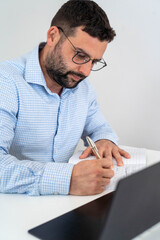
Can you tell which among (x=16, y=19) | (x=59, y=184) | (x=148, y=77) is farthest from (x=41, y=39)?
(x=59, y=184)

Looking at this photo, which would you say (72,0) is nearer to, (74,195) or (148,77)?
(74,195)

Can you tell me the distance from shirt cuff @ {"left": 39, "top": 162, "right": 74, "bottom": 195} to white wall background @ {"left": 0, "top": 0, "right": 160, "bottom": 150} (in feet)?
5.91

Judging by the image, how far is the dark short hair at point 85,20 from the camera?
1.37 metres

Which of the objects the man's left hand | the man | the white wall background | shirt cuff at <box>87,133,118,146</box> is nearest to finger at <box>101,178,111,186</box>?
the man

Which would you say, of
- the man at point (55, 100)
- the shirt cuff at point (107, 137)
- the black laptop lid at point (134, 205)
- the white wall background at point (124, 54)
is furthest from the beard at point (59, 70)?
the white wall background at point (124, 54)

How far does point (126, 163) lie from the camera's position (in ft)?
4.38

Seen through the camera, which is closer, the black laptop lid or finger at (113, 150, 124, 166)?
the black laptop lid

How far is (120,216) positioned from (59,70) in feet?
3.03

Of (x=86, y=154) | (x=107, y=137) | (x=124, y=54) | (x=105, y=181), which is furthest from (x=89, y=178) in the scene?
(x=124, y=54)

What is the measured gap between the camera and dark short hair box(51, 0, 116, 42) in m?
1.37

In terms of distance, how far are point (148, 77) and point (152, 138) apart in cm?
53

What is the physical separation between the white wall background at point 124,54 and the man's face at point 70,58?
4.38 feet

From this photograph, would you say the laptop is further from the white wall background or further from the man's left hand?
the white wall background

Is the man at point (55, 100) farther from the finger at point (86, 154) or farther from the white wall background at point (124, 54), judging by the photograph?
the white wall background at point (124, 54)
